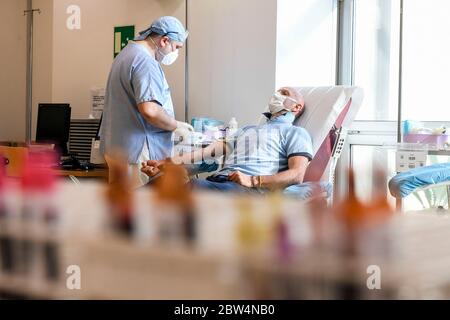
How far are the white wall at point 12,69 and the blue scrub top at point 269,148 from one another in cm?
200

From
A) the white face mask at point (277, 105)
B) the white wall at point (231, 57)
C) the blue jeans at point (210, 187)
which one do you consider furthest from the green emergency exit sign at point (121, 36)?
the blue jeans at point (210, 187)

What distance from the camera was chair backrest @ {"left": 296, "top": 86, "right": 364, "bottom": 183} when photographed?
261 centimetres

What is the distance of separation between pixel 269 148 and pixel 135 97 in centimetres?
57

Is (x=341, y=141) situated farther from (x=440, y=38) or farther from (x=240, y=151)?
(x=440, y=38)

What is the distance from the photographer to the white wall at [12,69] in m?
4.02

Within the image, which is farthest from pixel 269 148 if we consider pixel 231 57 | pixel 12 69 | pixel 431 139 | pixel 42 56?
pixel 42 56

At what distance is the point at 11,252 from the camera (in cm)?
48

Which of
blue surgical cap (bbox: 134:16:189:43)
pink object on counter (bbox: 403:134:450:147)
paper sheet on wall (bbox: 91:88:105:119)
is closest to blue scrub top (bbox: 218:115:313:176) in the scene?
blue surgical cap (bbox: 134:16:189:43)

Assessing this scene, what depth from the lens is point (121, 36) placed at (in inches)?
148

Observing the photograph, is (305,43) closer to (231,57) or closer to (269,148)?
(231,57)

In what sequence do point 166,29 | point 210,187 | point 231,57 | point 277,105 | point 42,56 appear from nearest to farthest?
point 210,187, point 166,29, point 277,105, point 231,57, point 42,56

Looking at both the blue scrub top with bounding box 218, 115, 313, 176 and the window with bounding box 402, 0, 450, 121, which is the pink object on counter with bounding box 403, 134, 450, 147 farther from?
the blue scrub top with bounding box 218, 115, 313, 176

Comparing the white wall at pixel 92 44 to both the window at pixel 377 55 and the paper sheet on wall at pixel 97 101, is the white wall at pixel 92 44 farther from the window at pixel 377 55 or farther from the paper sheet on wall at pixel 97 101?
the window at pixel 377 55

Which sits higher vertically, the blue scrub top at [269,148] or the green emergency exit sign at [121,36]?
the green emergency exit sign at [121,36]
